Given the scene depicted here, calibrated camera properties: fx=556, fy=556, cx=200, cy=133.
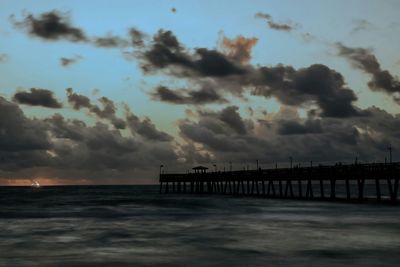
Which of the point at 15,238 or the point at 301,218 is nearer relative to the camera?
the point at 15,238

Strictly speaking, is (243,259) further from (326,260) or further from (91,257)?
(91,257)

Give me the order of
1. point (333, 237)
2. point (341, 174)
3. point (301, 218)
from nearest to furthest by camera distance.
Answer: point (333, 237) < point (301, 218) < point (341, 174)

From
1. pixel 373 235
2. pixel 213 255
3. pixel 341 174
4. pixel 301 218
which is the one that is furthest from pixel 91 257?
pixel 341 174

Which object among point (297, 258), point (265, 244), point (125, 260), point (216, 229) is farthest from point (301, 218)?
point (125, 260)

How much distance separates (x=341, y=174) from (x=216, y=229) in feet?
103

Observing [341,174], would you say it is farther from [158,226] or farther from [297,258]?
[297,258]

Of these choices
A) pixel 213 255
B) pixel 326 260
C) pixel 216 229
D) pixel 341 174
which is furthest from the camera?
pixel 341 174

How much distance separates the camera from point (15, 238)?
3381 centimetres

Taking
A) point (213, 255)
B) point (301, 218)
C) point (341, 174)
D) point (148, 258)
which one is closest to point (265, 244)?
point (213, 255)

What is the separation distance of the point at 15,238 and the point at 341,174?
4288 centimetres

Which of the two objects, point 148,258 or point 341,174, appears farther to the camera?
point 341,174

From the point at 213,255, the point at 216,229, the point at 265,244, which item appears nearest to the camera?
the point at 213,255

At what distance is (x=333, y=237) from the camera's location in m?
33.2

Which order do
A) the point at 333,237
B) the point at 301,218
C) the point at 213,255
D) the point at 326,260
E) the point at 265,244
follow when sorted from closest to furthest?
the point at 326,260 → the point at 213,255 → the point at 265,244 → the point at 333,237 → the point at 301,218
